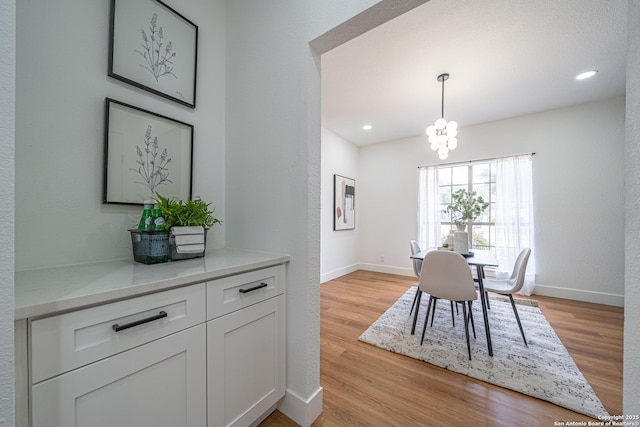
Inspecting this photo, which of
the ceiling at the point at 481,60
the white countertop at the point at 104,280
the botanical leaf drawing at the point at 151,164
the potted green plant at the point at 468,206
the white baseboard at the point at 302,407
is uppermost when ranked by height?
the ceiling at the point at 481,60

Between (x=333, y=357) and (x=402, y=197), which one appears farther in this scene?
(x=402, y=197)

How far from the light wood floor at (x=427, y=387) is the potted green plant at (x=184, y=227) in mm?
1015

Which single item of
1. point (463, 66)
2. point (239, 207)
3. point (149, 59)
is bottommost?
point (239, 207)

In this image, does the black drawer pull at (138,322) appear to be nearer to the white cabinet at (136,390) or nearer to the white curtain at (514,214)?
the white cabinet at (136,390)

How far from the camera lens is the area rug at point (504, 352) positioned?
1505 millimetres

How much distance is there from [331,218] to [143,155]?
3122 mm

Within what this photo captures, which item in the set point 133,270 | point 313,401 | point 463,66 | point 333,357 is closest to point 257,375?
point 313,401

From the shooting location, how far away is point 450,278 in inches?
75.3

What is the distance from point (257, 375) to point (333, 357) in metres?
0.91

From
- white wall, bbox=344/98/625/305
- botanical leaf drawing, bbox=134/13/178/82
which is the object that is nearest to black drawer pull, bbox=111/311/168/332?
botanical leaf drawing, bbox=134/13/178/82

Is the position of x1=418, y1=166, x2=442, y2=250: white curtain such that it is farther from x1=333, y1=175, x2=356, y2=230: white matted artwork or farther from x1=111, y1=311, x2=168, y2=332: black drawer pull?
x1=111, y1=311, x2=168, y2=332: black drawer pull

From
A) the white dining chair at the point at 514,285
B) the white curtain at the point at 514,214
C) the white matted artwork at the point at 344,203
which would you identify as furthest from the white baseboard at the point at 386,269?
the white dining chair at the point at 514,285

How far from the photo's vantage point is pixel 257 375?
115cm

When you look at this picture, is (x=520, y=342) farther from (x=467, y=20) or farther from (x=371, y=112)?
(x=371, y=112)
